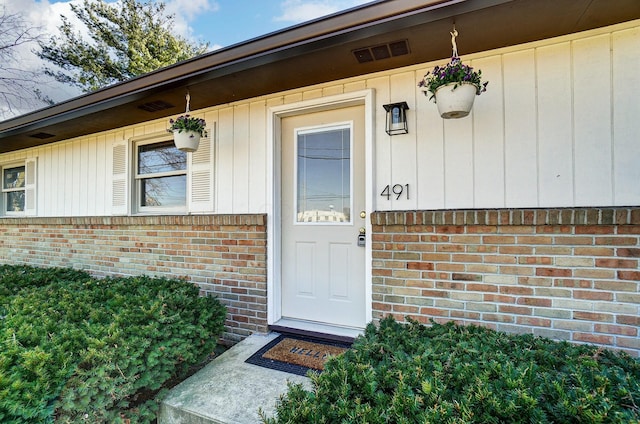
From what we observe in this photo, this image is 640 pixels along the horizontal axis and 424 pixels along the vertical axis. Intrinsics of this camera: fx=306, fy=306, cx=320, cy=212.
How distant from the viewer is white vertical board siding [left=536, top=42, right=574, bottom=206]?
206 centimetres

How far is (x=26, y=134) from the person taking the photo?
4.17 meters

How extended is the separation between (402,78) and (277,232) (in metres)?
1.78

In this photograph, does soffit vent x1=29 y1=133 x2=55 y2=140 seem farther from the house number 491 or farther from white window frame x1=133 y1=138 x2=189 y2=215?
the house number 491

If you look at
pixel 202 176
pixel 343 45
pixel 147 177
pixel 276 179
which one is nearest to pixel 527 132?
pixel 343 45

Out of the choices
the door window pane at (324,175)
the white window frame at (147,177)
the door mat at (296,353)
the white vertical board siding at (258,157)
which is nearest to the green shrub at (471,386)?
the door mat at (296,353)

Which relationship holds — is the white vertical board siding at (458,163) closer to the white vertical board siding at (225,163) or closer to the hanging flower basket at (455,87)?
the hanging flower basket at (455,87)

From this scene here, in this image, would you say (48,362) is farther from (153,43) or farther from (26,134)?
Result: (153,43)

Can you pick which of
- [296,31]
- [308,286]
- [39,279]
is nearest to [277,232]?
[308,286]

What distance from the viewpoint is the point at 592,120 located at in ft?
6.60

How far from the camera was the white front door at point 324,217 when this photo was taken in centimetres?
278

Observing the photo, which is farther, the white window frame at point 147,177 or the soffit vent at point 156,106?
the white window frame at point 147,177

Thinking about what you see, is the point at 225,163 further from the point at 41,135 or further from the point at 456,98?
the point at 41,135

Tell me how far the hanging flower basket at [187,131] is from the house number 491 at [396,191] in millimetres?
1849

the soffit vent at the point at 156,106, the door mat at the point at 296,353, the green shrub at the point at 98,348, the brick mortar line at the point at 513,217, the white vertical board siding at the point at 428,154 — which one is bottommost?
the door mat at the point at 296,353
